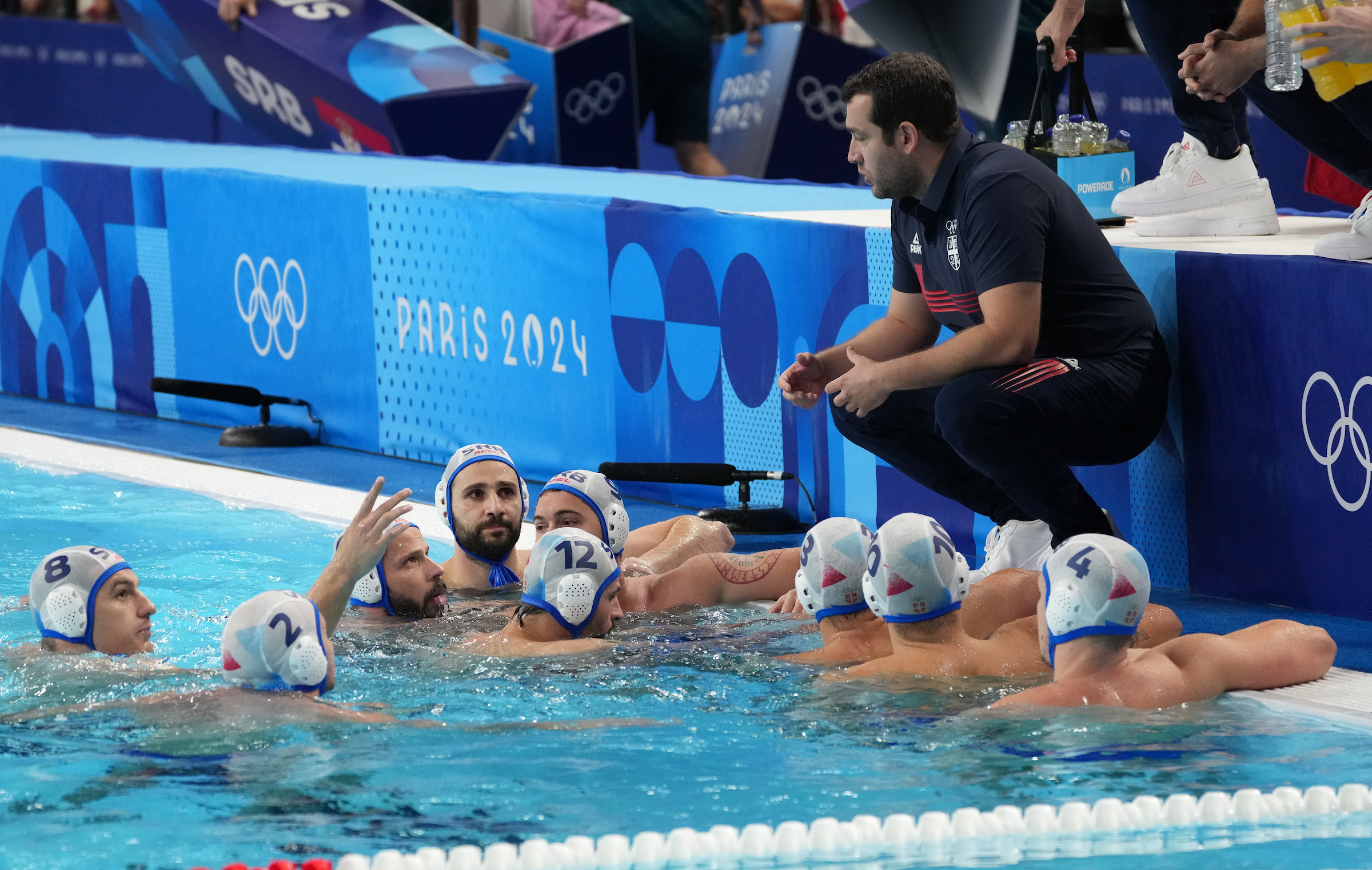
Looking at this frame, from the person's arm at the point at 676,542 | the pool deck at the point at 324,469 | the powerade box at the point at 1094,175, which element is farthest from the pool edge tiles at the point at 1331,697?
the powerade box at the point at 1094,175

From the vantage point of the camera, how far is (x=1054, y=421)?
17.0 ft

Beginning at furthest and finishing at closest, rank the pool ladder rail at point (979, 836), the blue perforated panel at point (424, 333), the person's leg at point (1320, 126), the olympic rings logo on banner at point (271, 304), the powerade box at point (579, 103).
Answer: the powerade box at point (579, 103)
the olympic rings logo on banner at point (271, 304)
the blue perforated panel at point (424, 333)
the person's leg at point (1320, 126)
the pool ladder rail at point (979, 836)

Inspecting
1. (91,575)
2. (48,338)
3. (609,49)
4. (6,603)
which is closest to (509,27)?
(609,49)

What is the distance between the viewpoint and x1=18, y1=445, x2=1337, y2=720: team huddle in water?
446 cm

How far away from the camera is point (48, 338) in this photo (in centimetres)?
1027

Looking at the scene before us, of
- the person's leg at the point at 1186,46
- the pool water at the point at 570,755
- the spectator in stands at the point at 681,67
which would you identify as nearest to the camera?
the pool water at the point at 570,755

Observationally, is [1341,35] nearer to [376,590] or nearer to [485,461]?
[485,461]

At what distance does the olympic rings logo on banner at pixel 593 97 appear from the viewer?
13.0 m

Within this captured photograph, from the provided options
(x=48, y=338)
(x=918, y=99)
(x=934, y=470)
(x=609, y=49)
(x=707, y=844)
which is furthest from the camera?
(x=609, y=49)

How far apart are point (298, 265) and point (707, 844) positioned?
5.74 m

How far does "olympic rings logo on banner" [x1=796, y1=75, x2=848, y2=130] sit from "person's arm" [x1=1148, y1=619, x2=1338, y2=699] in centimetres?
772

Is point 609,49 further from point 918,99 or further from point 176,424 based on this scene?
point 918,99

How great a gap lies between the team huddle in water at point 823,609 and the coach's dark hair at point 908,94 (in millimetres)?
1155

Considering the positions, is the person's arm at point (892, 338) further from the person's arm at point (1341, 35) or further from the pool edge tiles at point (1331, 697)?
the pool edge tiles at point (1331, 697)
